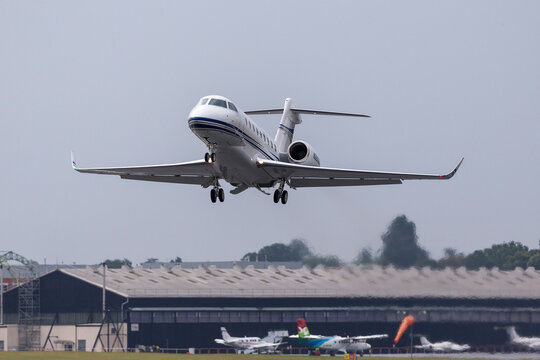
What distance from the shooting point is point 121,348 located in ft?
274

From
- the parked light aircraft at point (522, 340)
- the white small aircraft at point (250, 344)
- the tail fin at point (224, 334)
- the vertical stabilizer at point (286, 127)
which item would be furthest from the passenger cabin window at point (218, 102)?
the tail fin at point (224, 334)

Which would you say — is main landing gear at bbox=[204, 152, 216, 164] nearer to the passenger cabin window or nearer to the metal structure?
the passenger cabin window

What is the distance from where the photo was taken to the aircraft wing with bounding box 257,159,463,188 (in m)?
39.8

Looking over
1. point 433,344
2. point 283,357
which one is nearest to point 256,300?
point 283,357

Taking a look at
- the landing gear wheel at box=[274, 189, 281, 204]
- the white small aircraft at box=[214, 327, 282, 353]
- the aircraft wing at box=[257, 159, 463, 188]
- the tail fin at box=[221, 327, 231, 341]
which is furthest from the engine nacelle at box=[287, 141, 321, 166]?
the tail fin at box=[221, 327, 231, 341]

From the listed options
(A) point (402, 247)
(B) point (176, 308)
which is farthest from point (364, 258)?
(B) point (176, 308)

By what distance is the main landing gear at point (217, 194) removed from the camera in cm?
4009

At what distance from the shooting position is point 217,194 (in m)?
40.1

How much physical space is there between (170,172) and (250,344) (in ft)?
140

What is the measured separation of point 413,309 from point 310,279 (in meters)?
11.8

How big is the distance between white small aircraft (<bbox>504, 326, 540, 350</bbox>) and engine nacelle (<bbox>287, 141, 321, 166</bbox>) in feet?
64.6

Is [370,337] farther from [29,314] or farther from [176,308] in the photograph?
[29,314]

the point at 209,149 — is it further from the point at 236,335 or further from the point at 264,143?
the point at 236,335

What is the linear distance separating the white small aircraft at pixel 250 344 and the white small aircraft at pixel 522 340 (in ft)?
89.3
